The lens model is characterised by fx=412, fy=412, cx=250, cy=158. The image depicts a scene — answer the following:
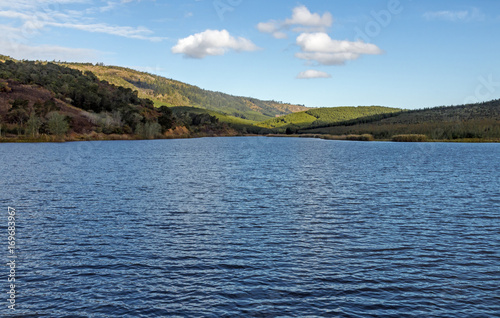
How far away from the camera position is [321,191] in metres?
51.9

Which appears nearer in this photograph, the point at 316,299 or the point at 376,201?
the point at 316,299

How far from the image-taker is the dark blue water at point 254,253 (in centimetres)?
1772

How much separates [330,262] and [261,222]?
11033 mm

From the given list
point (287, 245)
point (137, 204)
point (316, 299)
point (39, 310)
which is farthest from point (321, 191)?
point (39, 310)

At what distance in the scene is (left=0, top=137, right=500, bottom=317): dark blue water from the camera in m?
17.7

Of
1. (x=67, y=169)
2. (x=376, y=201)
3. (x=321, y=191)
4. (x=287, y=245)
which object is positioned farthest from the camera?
(x=67, y=169)

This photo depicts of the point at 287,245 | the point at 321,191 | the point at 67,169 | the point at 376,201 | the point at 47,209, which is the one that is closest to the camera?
the point at 287,245

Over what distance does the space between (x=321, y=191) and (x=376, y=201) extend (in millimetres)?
8847

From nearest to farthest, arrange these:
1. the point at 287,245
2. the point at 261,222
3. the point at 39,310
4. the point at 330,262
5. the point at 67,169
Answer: the point at 39,310 → the point at 330,262 → the point at 287,245 → the point at 261,222 → the point at 67,169

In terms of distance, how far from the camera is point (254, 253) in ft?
81.8

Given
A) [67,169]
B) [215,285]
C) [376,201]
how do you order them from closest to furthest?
[215,285] < [376,201] < [67,169]

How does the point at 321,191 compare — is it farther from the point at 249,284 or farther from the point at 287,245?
the point at 249,284

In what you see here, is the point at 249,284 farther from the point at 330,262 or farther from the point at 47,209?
the point at 47,209

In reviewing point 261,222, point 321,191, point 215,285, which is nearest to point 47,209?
point 261,222
